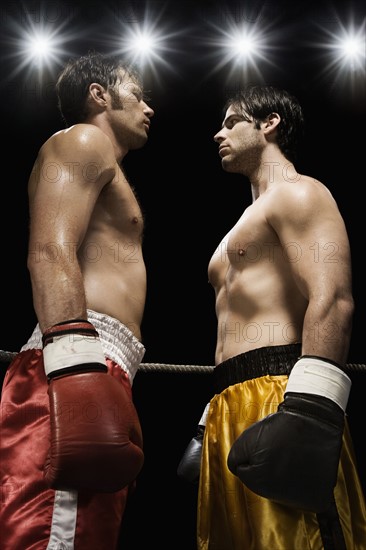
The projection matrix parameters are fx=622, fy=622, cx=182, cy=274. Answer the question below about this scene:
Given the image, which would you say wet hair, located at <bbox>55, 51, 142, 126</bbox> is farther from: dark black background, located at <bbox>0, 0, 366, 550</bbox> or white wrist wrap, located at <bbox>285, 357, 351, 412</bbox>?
dark black background, located at <bbox>0, 0, 366, 550</bbox>

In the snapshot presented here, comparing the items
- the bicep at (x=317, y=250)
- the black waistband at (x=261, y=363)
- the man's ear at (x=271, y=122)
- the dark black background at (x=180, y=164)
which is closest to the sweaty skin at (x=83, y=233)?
the black waistband at (x=261, y=363)

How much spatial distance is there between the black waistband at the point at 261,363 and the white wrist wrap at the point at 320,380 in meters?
0.16

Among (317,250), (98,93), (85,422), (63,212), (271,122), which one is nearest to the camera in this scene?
(85,422)

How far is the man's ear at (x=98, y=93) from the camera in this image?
168cm

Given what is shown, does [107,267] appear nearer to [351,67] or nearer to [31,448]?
[31,448]

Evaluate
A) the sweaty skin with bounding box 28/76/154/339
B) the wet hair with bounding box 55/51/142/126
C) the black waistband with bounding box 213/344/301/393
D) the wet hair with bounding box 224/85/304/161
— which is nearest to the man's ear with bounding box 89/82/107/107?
the wet hair with bounding box 55/51/142/126

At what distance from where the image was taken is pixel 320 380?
3.87 ft

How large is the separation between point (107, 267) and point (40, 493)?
49 centimetres

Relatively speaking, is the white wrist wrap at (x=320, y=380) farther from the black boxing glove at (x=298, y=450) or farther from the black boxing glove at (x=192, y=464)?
Result: the black boxing glove at (x=192, y=464)

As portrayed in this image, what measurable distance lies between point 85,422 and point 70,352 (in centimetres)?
13

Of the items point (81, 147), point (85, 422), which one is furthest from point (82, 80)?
point (85, 422)

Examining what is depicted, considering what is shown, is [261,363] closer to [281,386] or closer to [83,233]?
[281,386]

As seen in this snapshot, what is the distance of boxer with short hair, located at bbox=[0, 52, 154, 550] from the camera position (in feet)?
3.36

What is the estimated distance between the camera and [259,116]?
186 centimetres
